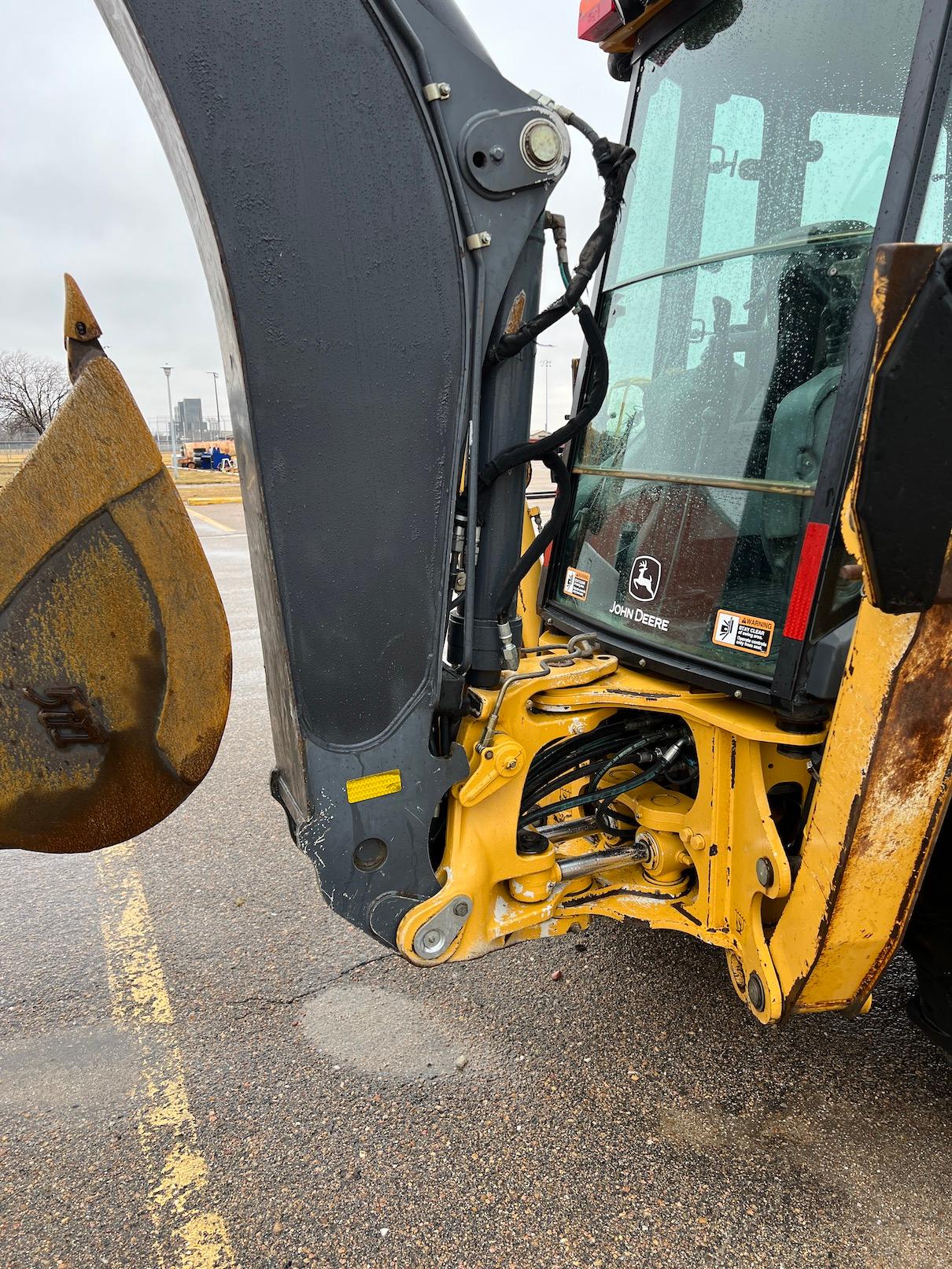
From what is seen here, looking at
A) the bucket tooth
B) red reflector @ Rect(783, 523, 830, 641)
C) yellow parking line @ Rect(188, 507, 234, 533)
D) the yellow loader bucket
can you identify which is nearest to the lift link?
red reflector @ Rect(783, 523, 830, 641)

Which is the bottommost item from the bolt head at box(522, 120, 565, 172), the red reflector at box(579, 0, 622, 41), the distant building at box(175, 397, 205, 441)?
the distant building at box(175, 397, 205, 441)

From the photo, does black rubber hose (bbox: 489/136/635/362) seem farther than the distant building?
No

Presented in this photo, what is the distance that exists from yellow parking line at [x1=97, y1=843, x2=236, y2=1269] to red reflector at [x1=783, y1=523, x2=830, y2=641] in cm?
181

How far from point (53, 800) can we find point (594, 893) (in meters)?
1.30

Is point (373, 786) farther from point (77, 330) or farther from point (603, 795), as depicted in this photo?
point (77, 330)

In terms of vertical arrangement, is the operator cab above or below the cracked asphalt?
above

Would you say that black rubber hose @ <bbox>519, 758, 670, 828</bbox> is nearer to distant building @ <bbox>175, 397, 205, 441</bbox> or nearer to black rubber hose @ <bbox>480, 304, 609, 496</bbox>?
black rubber hose @ <bbox>480, 304, 609, 496</bbox>

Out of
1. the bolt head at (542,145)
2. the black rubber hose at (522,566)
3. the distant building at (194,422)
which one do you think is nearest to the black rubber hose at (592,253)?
the bolt head at (542,145)

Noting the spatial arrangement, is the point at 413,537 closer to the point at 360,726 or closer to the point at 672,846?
the point at 360,726

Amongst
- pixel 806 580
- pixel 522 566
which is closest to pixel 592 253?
pixel 522 566

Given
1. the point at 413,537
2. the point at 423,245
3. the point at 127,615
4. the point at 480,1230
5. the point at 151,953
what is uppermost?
the point at 423,245

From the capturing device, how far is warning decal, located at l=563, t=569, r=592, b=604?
2447 millimetres

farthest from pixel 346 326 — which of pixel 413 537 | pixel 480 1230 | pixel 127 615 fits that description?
pixel 480 1230

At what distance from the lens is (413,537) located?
171 cm
